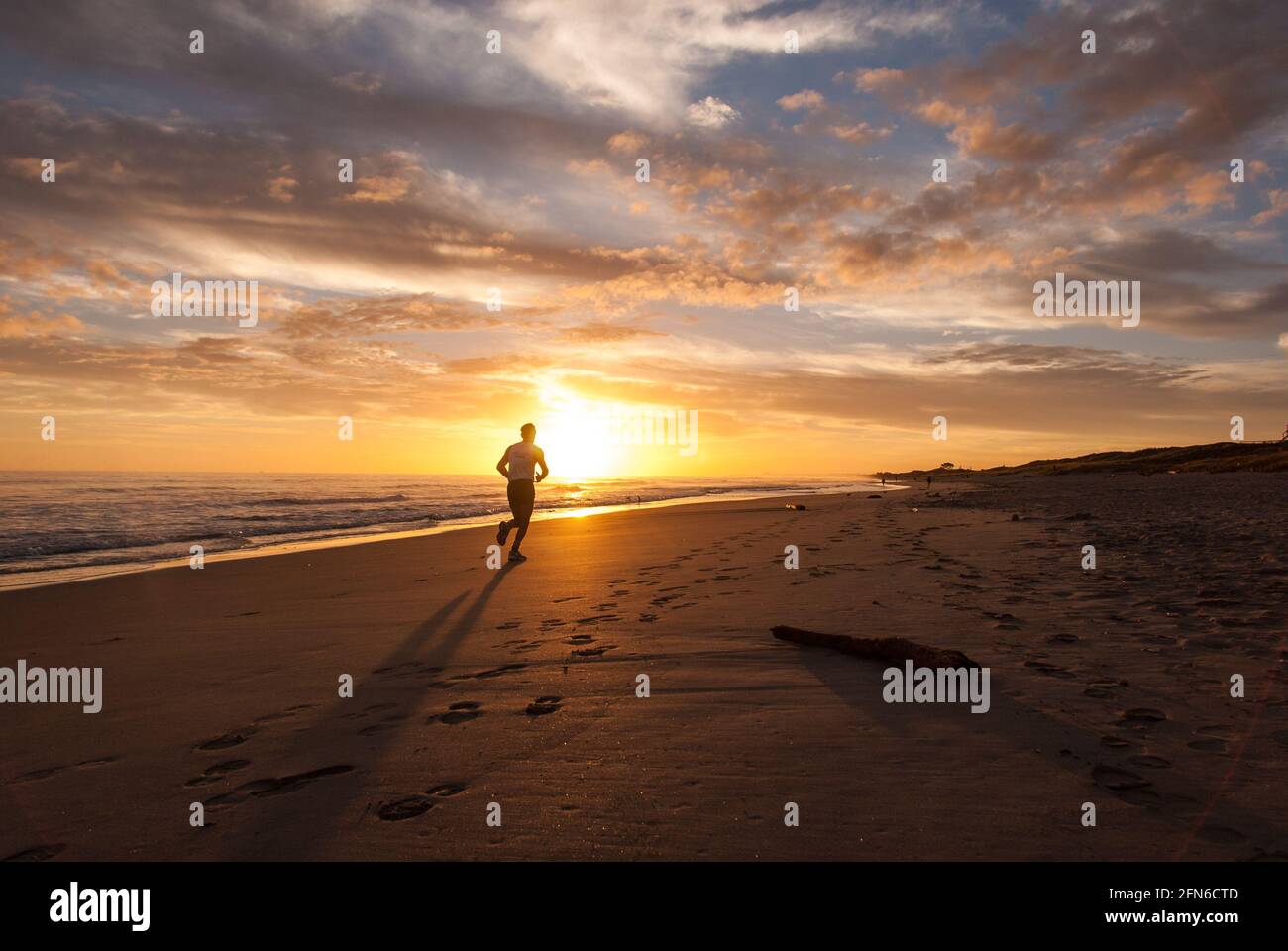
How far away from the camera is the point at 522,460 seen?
46.6 feet

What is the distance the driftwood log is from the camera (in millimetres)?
4754

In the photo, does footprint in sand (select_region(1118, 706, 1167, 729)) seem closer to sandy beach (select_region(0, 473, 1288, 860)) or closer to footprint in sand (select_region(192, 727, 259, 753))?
sandy beach (select_region(0, 473, 1288, 860))

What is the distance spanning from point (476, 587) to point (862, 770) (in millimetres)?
7972

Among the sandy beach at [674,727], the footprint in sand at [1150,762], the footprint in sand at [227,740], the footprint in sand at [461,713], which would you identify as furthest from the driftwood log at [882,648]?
the footprint in sand at [227,740]

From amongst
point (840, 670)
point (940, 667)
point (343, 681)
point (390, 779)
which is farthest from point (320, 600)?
point (940, 667)

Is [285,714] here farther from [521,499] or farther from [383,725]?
[521,499]

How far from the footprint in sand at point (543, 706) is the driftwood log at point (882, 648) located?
A: 2.34 meters

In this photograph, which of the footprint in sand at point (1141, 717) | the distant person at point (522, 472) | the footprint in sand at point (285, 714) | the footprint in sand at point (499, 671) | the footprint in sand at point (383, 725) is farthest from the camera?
the distant person at point (522, 472)

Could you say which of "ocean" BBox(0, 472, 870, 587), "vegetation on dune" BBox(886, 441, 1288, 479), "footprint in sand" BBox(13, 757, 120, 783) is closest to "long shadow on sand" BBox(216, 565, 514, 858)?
"footprint in sand" BBox(13, 757, 120, 783)

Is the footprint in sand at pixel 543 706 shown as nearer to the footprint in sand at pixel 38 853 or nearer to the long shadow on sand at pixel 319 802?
the long shadow on sand at pixel 319 802

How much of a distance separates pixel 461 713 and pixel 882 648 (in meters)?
3.23

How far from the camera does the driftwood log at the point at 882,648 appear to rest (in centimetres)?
475
